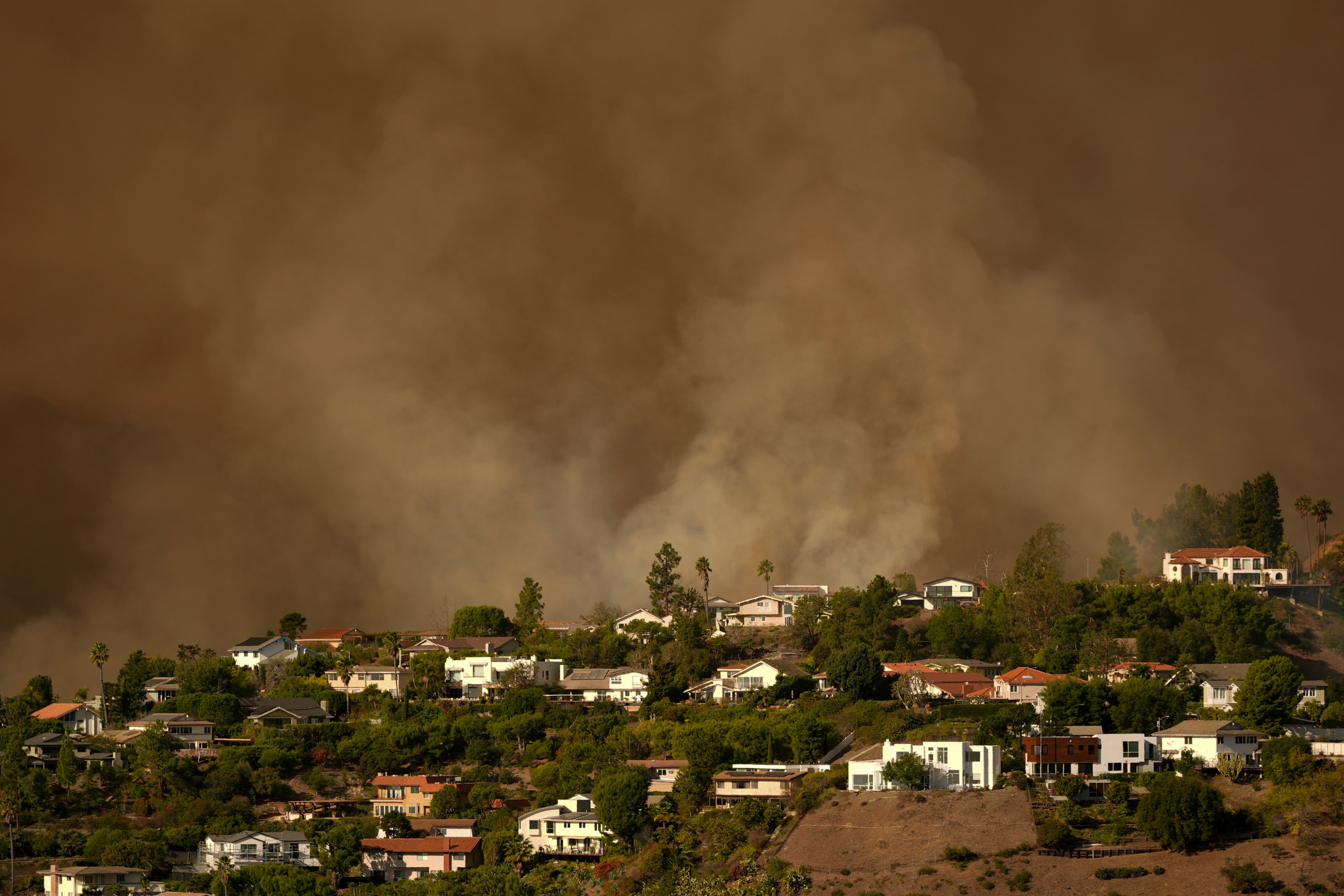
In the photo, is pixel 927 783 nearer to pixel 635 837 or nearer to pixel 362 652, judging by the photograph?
pixel 635 837

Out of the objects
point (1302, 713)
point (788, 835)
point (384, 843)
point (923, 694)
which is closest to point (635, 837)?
point (788, 835)

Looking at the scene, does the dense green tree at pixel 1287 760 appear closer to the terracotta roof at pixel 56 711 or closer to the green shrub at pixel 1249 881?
the green shrub at pixel 1249 881

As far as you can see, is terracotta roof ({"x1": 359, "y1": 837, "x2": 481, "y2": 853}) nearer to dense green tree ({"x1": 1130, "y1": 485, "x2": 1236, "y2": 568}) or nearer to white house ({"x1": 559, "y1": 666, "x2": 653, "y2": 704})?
white house ({"x1": 559, "y1": 666, "x2": 653, "y2": 704})

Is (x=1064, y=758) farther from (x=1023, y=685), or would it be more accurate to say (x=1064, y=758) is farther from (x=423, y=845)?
(x=423, y=845)

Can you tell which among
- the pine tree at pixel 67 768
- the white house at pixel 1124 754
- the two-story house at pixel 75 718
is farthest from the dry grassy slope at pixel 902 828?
the two-story house at pixel 75 718

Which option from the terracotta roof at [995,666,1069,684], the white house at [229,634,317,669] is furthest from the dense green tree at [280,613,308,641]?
the terracotta roof at [995,666,1069,684]

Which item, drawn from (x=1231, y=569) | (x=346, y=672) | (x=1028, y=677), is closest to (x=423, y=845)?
(x=346, y=672)
